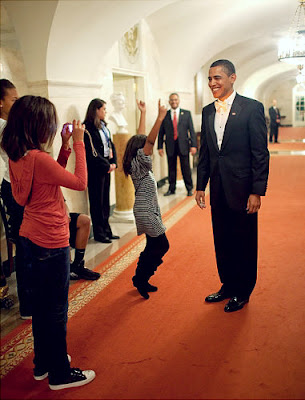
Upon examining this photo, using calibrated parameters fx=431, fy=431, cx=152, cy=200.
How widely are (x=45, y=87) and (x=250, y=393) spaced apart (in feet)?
12.7

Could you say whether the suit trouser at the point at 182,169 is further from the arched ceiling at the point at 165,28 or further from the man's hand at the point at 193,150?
the arched ceiling at the point at 165,28

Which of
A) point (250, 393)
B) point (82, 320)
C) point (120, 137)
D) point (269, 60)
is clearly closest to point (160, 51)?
point (120, 137)

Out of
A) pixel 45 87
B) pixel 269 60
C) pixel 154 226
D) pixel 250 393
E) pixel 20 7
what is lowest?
pixel 250 393

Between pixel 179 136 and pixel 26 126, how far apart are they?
19.9 ft

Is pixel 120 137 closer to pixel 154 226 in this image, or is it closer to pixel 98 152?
pixel 98 152

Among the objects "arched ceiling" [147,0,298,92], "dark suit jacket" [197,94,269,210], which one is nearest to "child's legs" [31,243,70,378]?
"dark suit jacket" [197,94,269,210]

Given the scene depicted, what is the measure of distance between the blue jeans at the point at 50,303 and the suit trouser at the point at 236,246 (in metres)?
1.44

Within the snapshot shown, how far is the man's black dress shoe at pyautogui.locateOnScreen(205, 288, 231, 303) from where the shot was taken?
3.60m

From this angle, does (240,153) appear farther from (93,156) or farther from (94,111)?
(94,111)

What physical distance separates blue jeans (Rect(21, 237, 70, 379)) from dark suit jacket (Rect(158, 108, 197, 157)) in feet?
19.6

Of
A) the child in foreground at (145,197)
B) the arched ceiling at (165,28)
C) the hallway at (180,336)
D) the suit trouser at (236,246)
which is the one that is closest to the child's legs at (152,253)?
the child in foreground at (145,197)

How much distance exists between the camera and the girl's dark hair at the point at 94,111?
5262 mm

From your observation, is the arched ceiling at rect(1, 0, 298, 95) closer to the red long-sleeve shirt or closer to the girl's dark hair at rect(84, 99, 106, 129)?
the girl's dark hair at rect(84, 99, 106, 129)

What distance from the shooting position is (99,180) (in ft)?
17.6
